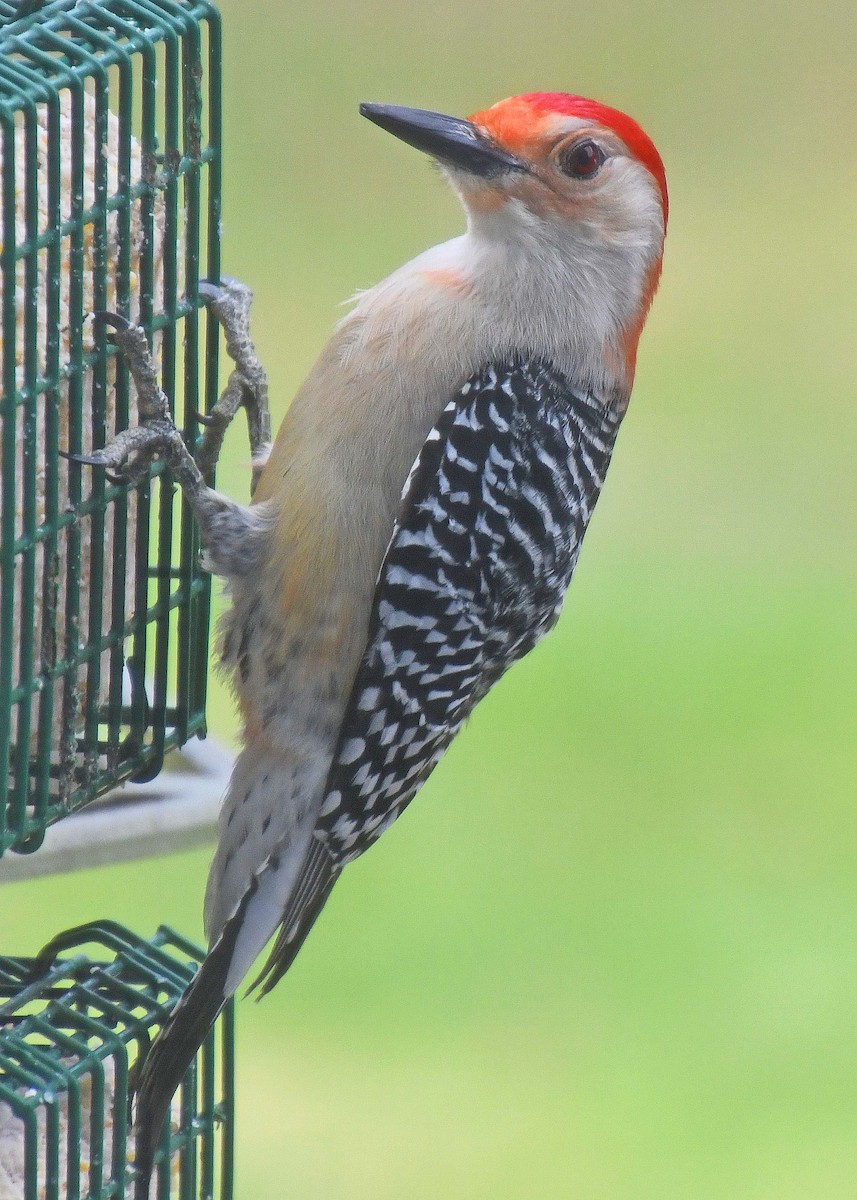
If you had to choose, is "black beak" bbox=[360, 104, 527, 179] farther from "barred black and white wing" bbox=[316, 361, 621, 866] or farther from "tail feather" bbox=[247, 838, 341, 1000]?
"tail feather" bbox=[247, 838, 341, 1000]

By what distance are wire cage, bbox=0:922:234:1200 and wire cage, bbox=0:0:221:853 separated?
28cm

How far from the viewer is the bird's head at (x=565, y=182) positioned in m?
3.50

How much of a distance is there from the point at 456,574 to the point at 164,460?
1.80 ft

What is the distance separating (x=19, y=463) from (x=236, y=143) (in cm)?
930

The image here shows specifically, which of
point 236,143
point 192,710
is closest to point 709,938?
point 192,710

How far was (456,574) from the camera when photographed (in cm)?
339

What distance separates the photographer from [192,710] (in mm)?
3504

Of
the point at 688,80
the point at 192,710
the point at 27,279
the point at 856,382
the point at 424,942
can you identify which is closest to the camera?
the point at 27,279

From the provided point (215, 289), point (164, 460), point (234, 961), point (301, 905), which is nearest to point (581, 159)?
point (215, 289)

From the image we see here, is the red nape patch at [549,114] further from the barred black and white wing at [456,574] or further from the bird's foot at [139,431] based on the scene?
the bird's foot at [139,431]

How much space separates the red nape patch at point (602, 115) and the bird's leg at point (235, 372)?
2.14ft

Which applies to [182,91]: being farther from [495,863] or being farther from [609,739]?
[609,739]

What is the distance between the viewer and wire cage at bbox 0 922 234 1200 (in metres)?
2.93

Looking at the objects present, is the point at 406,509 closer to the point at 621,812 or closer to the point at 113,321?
the point at 113,321
